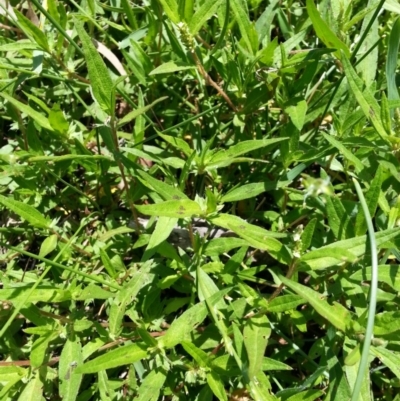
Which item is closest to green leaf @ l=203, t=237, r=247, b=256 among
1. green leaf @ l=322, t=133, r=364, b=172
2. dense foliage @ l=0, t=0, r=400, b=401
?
dense foliage @ l=0, t=0, r=400, b=401

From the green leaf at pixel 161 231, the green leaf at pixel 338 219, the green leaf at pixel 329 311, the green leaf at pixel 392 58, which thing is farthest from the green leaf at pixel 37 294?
the green leaf at pixel 392 58

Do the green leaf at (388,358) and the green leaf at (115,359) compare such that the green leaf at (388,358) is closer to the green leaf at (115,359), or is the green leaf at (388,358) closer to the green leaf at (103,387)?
the green leaf at (115,359)

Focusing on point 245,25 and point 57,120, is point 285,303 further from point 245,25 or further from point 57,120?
point 57,120

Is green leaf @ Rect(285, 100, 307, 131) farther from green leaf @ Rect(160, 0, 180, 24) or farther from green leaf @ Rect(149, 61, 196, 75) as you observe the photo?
green leaf @ Rect(160, 0, 180, 24)

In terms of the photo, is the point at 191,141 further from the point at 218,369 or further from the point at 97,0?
the point at 218,369

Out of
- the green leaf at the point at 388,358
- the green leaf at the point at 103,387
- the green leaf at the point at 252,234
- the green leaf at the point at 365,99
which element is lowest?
the green leaf at the point at 103,387

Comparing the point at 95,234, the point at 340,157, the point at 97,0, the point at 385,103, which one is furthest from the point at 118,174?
the point at 385,103

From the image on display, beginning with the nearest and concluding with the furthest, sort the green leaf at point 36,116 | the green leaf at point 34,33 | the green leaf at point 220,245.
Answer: the green leaf at point 220,245
the green leaf at point 36,116
the green leaf at point 34,33

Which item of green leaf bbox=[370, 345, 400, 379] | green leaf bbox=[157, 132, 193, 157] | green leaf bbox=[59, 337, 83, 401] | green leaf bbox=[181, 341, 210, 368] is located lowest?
green leaf bbox=[59, 337, 83, 401]
